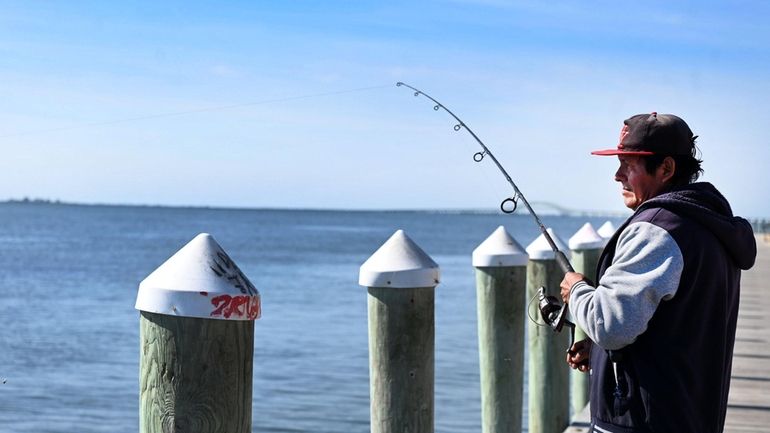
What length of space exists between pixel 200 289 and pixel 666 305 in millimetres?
1249

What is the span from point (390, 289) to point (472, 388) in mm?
7579

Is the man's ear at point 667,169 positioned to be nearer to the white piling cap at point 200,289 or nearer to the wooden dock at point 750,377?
the white piling cap at point 200,289

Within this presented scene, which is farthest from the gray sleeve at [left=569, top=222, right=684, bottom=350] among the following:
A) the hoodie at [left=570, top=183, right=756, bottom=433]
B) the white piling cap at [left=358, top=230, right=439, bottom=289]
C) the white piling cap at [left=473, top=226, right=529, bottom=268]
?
the white piling cap at [left=473, top=226, right=529, bottom=268]

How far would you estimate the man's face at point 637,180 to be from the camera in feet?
10.5

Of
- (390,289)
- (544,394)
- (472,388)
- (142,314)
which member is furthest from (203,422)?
(472,388)

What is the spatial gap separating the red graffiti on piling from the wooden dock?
13.3ft

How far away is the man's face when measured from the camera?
3191 millimetres

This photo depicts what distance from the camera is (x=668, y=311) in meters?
2.98

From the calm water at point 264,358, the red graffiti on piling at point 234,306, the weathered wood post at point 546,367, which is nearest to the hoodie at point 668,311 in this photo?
the red graffiti on piling at point 234,306

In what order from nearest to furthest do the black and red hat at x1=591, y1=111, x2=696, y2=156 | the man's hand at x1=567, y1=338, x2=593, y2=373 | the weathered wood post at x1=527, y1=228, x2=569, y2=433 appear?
the black and red hat at x1=591, y1=111, x2=696, y2=156 → the man's hand at x1=567, y1=338, x2=593, y2=373 → the weathered wood post at x1=527, y1=228, x2=569, y2=433

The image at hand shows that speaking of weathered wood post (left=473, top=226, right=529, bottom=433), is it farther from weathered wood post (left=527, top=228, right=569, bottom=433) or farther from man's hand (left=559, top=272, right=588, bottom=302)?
man's hand (left=559, top=272, right=588, bottom=302)

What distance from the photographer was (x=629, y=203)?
3.28 m

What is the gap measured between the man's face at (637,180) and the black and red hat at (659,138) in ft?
0.13

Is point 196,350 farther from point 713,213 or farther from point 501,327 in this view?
point 501,327
